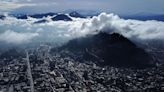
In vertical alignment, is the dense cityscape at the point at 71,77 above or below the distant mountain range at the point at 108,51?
above

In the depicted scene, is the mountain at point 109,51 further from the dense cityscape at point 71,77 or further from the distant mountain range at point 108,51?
the dense cityscape at point 71,77

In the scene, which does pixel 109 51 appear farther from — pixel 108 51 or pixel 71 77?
pixel 71 77

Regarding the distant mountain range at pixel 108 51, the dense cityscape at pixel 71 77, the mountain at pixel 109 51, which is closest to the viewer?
the dense cityscape at pixel 71 77

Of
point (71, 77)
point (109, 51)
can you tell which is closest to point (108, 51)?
point (109, 51)

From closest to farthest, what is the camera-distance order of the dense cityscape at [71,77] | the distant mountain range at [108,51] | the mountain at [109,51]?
the dense cityscape at [71,77], the mountain at [109,51], the distant mountain range at [108,51]

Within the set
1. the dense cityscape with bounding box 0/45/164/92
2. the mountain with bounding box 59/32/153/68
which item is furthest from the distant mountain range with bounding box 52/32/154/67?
the dense cityscape with bounding box 0/45/164/92

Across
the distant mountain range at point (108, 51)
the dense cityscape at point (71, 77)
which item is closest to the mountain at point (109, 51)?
the distant mountain range at point (108, 51)

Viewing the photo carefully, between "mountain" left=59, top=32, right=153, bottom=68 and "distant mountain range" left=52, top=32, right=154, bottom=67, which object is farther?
"distant mountain range" left=52, top=32, right=154, bottom=67

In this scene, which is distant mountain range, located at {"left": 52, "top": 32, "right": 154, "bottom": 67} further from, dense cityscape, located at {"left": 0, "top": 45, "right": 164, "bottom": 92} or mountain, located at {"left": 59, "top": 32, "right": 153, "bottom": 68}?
dense cityscape, located at {"left": 0, "top": 45, "right": 164, "bottom": 92}
